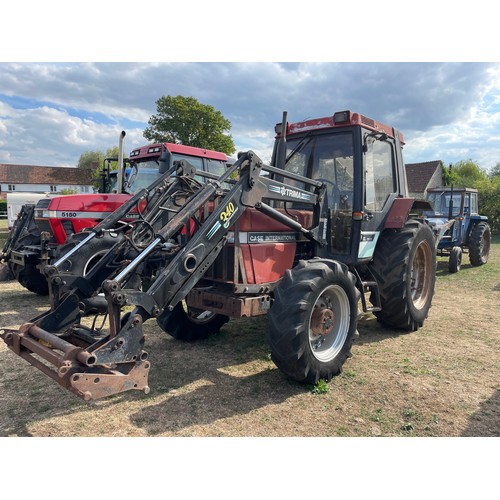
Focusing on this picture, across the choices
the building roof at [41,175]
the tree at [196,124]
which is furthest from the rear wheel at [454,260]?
the building roof at [41,175]

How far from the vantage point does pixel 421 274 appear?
641 centimetres

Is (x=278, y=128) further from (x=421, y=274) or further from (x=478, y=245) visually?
(x=478, y=245)

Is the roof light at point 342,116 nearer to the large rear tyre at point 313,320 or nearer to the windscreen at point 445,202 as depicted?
the large rear tyre at point 313,320

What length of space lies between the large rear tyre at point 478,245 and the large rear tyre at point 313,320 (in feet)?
32.3

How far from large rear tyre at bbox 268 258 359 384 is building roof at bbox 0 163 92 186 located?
195 ft

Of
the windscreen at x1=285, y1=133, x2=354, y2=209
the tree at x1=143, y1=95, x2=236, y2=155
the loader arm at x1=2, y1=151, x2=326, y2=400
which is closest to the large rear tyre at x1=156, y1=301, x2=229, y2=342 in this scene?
the loader arm at x1=2, y1=151, x2=326, y2=400

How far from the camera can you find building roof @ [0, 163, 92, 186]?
59.4 meters

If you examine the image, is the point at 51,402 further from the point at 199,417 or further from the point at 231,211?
the point at 231,211

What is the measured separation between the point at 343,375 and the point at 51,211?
19.4ft

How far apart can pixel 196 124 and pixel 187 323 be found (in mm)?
29951

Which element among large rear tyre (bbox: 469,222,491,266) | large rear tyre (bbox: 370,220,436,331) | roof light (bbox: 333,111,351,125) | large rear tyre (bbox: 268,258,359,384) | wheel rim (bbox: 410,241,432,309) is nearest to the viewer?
large rear tyre (bbox: 268,258,359,384)

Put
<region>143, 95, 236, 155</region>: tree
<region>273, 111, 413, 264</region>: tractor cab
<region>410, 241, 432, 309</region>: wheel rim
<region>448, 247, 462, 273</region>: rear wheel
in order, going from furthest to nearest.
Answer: <region>143, 95, 236, 155</region>: tree < <region>448, 247, 462, 273</region>: rear wheel < <region>410, 241, 432, 309</region>: wheel rim < <region>273, 111, 413, 264</region>: tractor cab

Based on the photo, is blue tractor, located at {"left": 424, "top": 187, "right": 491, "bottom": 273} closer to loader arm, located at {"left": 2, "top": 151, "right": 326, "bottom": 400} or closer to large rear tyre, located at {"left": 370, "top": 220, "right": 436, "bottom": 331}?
large rear tyre, located at {"left": 370, "top": 220, "right": 436, "bottom": 331}

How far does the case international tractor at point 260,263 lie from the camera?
348 cm
